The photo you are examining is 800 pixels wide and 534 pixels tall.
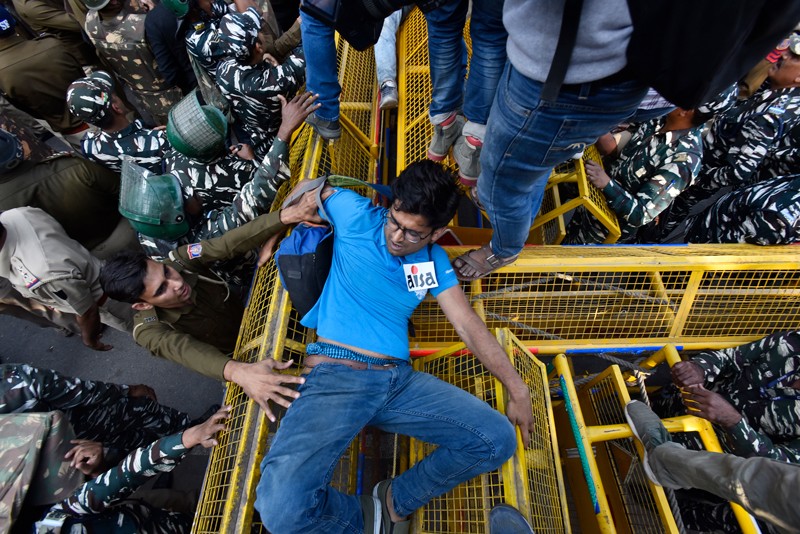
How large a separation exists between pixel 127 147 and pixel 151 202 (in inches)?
33.1

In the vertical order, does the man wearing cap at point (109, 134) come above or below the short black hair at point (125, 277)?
above

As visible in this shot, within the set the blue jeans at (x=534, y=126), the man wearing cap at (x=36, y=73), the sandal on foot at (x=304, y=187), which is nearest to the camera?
the blue jeans at (x=534, y=126)

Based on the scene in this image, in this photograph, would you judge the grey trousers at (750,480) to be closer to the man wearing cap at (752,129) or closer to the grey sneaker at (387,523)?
the grey sneaker at (387,523)

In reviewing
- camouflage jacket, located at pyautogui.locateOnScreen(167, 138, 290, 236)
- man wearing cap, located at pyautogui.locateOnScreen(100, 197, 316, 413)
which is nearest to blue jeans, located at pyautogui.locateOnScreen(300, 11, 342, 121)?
camouflage jacket, located at pyautogui.locateOnScreen(167, 138, 290, 236)

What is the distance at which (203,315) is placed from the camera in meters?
2.43

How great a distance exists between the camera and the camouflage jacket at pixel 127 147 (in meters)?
2.82

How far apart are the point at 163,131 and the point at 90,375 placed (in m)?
2.18

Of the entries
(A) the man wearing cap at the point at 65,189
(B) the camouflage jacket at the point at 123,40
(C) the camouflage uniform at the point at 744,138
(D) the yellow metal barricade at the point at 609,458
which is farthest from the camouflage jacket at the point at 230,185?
(C) the camouflage uniform at the point at 744,138

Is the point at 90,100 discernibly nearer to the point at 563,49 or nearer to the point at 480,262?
the point at 480,262

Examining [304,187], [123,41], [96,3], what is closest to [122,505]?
[304,187]

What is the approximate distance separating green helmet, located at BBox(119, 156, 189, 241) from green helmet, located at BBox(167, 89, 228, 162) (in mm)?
243

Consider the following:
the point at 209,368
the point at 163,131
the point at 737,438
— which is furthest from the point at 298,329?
the point at 737,438

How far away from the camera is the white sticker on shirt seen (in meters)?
1.92

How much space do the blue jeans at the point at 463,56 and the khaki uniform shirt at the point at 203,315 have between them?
3.80 feet
